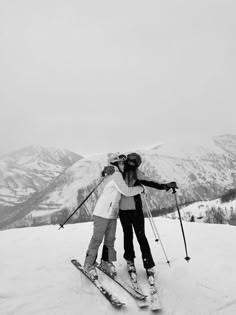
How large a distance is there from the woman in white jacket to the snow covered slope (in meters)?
0.45

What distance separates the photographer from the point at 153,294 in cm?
572

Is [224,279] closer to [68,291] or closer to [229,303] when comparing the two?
[229,303]

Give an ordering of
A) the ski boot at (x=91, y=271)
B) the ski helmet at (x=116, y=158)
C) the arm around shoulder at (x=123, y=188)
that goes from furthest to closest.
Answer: the ski helmet at (x=116, y=158) < the arm around shoulder at (x=123, y=188) < the ski boot at (x=91, y=271)

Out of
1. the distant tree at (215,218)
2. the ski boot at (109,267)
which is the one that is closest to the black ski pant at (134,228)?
the ski boot at (109,267)

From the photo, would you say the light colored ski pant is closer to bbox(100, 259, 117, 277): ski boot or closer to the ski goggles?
bbox(100, 259, 117, 277): ski boot

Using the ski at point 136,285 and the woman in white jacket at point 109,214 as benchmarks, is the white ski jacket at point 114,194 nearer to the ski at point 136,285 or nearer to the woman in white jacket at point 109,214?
the woman in white jacket at point 109,214

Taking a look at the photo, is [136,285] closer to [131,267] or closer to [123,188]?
[131,267]

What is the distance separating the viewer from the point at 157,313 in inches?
207

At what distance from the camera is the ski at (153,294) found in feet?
17.4

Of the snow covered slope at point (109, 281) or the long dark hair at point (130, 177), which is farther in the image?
the long dark hair at point (130, 177)

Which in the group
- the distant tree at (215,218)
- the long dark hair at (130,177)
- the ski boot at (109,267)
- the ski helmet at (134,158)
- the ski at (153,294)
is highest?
the ski helmet at (134,158)

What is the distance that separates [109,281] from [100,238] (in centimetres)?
102

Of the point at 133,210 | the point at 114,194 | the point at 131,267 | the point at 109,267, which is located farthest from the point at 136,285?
the point at 114,194

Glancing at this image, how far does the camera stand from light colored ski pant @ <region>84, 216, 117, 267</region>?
694 centimetres
